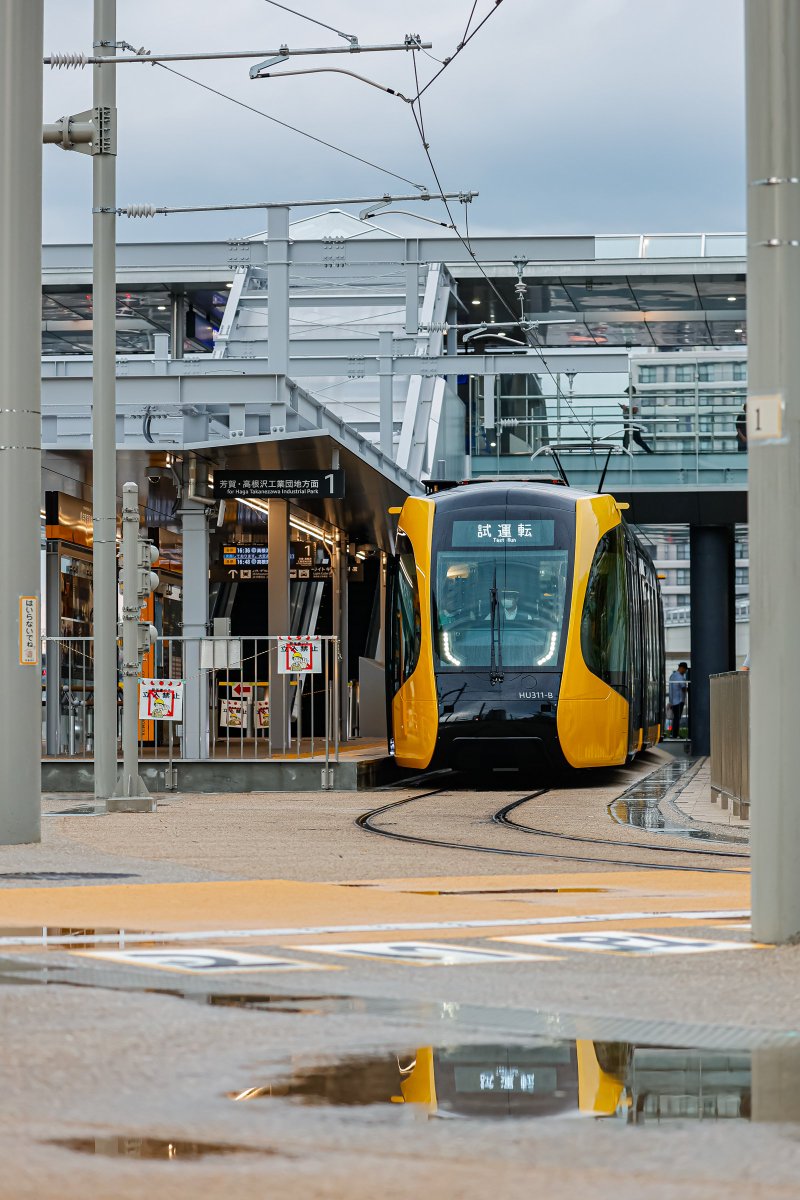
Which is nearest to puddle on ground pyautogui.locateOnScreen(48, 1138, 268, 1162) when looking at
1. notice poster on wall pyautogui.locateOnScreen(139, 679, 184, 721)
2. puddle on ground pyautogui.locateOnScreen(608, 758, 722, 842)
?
puddle on ground pyautogui.locateOnScreen(608, 758, 722, 842)

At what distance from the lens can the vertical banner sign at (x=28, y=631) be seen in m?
12.6

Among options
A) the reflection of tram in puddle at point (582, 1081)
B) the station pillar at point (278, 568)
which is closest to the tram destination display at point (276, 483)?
the station pillar at point (278, 568)

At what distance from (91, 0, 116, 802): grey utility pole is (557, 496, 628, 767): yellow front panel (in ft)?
19.0

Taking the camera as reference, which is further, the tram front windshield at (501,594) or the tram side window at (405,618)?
the tram side window at (405,618)

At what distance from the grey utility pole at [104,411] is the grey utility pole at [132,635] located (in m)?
0.14

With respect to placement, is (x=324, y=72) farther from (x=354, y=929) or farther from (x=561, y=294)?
(x=561, y=294)

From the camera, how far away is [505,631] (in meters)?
21.4

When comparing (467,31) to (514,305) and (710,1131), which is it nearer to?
(710,1131)

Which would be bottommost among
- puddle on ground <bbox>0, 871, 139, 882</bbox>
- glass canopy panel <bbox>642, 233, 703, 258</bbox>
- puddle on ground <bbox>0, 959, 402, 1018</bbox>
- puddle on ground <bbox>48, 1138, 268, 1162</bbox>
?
puddle on ground <bbox>0, 871, 139, 882</bbox>

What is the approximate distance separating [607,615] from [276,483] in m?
4.17

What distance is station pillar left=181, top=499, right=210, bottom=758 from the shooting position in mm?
21766

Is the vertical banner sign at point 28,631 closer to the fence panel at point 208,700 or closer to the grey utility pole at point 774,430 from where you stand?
the grey utility pole at point 774,430

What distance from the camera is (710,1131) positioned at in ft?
13.8

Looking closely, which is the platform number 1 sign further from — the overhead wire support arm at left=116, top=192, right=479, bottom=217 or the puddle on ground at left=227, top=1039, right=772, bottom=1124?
the overhead wire support arm at left=116, top=192, right=479, bottom=217
